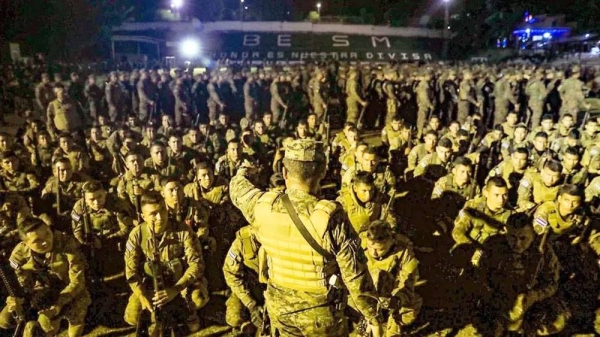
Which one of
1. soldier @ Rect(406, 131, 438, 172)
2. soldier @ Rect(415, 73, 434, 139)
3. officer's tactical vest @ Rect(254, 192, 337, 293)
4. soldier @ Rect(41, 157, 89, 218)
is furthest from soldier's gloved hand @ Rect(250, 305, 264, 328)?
soldier @ Rect(415, 73, 434, 139)

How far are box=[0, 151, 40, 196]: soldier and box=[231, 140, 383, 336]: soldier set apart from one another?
5263 mm

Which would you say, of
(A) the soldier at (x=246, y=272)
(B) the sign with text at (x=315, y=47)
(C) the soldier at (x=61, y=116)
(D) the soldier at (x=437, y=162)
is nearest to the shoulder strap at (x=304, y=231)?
(A) the soldier at (x=246, y=272)

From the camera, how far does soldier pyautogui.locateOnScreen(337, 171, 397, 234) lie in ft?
18.2

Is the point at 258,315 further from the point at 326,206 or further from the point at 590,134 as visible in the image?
the point at 590,134

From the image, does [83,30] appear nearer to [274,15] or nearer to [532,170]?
[274,15]

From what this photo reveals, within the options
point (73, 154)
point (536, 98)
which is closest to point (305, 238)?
point (73, 154)

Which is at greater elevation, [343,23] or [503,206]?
[343,23]

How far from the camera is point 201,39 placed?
36344 millimetres

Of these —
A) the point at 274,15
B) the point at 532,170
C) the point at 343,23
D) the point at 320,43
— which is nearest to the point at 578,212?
the point at 532,170

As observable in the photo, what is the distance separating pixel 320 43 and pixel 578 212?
33.6 metres

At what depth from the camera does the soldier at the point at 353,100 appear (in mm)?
15594

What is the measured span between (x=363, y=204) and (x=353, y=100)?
34.7 ft

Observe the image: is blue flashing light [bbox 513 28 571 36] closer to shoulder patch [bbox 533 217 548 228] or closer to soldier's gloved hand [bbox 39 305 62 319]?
shoulder patch [bbox 533 217 548 228]

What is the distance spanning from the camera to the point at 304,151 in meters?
3.18
